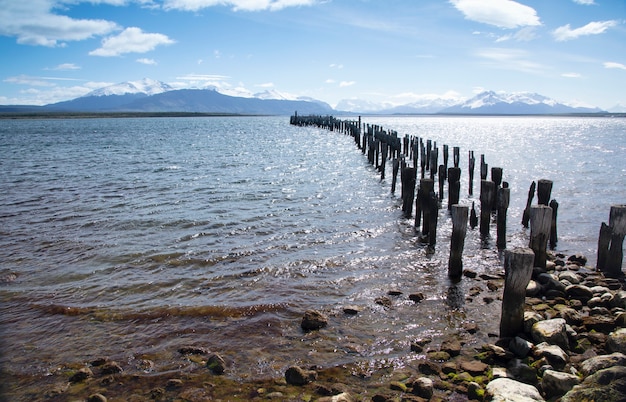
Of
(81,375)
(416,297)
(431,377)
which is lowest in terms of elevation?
(81,375)

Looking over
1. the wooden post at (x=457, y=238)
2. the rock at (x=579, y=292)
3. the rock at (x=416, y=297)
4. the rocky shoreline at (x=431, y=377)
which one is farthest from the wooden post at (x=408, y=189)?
the rocky shoreline at (x=431, y=377)

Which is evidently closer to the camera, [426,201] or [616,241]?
[616,241]

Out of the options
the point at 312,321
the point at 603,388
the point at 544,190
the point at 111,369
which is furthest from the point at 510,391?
the point at 544,190

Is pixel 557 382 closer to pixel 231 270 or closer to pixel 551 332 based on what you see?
pixel 551 332

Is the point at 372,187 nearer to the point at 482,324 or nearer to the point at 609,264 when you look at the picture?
the point at 609,264

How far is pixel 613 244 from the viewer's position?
32.5 ft

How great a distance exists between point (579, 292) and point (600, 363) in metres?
3.26

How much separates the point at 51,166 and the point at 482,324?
31.1 meters

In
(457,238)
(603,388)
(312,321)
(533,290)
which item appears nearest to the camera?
(603,388)

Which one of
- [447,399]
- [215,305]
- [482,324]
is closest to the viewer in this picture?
[447,399]

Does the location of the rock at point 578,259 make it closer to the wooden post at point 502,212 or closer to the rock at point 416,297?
the wooden post at point 502,212

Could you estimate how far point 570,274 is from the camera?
9625mm

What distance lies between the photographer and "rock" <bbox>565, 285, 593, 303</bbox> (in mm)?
8680

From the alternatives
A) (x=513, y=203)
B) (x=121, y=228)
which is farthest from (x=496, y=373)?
(x=513, y=203)
